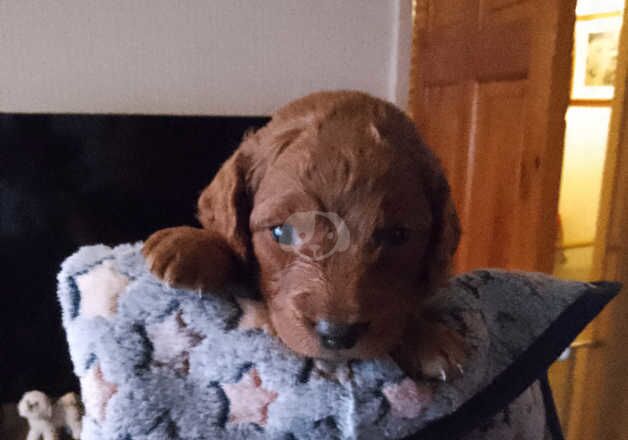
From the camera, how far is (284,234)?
740mm

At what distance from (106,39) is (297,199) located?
6.19 feet

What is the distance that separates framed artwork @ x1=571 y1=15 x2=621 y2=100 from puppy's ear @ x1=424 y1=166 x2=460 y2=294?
4.40 ft

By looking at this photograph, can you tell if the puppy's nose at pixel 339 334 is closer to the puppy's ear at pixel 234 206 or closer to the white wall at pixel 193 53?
the puppy's ear at pixel 234 206

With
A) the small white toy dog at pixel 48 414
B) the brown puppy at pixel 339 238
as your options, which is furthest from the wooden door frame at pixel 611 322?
the small white toy dog at pixel 48 414

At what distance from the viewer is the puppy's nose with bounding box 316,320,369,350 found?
0.65 m

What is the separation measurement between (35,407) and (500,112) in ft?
6.22

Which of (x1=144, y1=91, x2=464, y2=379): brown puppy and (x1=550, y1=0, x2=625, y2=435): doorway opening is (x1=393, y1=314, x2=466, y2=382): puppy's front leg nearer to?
(x1=144, y1=91, x2=464, y2=379): brown puppy

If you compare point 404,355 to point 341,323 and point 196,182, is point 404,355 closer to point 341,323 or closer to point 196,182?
point 341,323

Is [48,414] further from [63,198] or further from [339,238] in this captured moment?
[339,238]

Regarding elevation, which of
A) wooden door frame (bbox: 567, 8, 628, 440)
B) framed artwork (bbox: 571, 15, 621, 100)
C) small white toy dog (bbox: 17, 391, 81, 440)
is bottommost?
small white toy dog (bbox: 17, 391, 81, 440)

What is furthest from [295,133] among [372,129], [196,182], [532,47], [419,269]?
[196,182]

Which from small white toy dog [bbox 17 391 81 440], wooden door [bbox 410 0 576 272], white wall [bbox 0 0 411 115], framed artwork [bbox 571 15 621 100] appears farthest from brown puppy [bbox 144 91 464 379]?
white wall [bbox 0 0 411 115]

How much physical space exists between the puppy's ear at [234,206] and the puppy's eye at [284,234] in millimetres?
68

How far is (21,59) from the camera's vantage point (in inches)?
85.3
